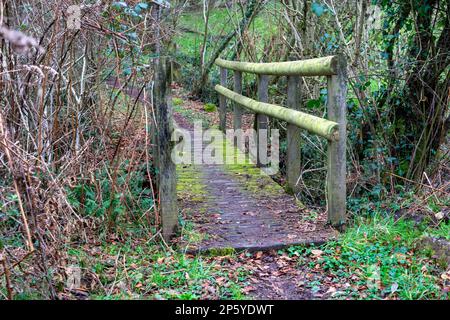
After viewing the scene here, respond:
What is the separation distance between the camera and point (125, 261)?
384 cm

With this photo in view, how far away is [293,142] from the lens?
543 cm

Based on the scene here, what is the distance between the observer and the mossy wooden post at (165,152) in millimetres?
4102

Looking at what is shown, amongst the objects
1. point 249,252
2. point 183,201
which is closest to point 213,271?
point 249,252

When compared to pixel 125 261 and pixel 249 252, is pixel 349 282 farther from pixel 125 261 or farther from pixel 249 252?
pixel 125 261

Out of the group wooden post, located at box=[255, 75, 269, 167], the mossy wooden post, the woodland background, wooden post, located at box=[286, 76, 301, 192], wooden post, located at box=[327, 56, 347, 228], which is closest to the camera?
the woodland background

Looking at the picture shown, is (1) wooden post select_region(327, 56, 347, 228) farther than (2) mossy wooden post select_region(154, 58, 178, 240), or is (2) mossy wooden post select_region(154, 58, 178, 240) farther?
(1) wooden post select_region(327, 56, 347, 228)

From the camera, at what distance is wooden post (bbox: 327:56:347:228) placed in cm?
420

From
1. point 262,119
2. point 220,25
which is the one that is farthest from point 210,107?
point 262,119

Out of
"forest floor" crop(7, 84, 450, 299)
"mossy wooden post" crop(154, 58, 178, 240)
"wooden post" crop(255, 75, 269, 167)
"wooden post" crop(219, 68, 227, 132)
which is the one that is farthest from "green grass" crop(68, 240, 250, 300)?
"wooden post" crop(219, 68, 227, 132)

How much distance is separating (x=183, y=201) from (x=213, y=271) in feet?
5.28

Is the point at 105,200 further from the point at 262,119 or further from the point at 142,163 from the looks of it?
the point at 262,119

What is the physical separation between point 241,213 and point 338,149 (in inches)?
45.8

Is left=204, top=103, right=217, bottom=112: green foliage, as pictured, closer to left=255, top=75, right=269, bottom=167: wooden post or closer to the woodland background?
the woodland background

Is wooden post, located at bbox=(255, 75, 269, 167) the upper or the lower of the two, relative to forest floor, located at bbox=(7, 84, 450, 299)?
upper
